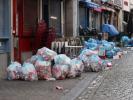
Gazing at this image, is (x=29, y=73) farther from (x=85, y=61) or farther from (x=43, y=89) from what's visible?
(x=85, y=61)

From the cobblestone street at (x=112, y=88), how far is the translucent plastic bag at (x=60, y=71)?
986 millimetres

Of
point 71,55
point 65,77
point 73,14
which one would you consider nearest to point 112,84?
point 65,77

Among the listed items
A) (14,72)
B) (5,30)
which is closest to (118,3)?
(5,30)

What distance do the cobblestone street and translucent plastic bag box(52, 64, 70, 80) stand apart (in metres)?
0.99

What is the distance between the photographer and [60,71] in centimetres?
1580

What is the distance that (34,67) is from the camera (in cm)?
1563

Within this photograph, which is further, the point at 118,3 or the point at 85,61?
the point at 118,3

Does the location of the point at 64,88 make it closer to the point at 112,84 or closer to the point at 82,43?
the point at 112,84

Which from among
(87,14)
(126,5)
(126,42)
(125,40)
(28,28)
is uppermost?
(126,5)

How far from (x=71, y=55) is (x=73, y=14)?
8166 mm

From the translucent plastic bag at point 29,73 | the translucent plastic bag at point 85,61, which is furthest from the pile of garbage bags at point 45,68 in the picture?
the translucent plastic bag at point 85,61

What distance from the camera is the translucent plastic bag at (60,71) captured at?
15805 mm

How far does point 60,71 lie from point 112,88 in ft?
8.10

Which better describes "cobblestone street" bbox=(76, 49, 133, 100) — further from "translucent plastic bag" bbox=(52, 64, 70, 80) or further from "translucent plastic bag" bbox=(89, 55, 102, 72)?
"translucent plastic bag" bbox=(52, 64, 70, 80)
